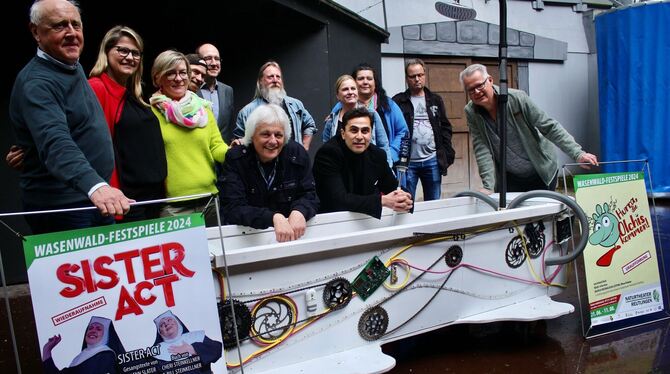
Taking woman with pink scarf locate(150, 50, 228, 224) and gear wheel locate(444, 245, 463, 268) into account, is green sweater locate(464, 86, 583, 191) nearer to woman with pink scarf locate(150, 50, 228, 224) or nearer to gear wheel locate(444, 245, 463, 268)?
gear wheel locate(444, 245, 463, 268)

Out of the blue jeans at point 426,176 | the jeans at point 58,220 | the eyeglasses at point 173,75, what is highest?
the eyeglasses at point 173,75

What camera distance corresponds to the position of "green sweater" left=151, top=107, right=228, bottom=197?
117 inches

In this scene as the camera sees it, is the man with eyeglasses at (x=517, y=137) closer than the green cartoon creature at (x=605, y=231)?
No

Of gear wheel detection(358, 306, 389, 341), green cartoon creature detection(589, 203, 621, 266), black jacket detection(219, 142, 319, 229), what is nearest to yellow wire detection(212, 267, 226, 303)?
black jacket detection(219, 142, 319, 229)

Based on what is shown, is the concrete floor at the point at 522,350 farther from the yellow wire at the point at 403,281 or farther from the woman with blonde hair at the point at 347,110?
the woman with blonde hair at the point at 347,110

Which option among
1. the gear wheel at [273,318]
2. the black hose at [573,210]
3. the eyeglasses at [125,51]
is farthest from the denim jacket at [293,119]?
the gear wheel at [273,318]

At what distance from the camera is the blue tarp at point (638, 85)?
827cm

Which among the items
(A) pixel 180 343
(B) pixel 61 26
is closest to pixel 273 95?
(B) pixel 61 26

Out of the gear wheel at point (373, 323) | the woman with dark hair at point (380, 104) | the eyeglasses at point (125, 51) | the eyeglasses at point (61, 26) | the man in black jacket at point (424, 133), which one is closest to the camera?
the eyeglasses at point (61, 26)

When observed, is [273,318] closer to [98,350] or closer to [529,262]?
[98,350]

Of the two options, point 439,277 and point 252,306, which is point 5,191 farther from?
point 439,277

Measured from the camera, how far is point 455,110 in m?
8.52

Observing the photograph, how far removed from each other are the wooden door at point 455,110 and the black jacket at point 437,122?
324 cm

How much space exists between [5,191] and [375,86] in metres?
3.11
